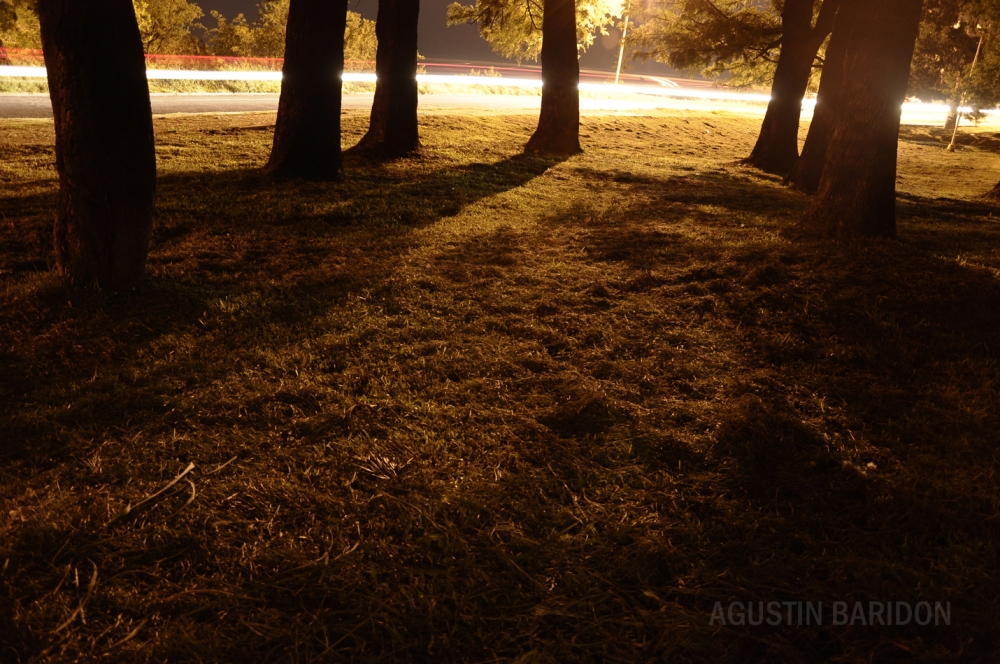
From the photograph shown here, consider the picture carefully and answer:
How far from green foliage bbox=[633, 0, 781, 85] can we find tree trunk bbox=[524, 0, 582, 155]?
4178mm

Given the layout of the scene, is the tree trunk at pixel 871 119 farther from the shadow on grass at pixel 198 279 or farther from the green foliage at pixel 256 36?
the green foliage at pixel 256 36

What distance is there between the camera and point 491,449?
10.7 feet

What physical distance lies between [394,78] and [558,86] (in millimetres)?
4696

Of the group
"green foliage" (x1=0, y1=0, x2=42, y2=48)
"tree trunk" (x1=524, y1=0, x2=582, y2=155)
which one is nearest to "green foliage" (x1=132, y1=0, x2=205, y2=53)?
"green foliage" (x1=0, y1=0, x2=42, y2=48)

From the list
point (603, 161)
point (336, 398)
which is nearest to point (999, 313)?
point (336, 398)

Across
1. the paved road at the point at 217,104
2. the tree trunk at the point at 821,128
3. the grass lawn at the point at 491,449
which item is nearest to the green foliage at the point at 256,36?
the paved road at the point at 217,104

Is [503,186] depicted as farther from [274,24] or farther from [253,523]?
[274,24]

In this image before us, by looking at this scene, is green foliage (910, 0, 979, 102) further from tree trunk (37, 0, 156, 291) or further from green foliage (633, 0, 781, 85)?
tree trunk (37, 0, 156, 291)

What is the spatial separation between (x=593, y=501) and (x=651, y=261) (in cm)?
408

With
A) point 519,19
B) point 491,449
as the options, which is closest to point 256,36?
point 519,19

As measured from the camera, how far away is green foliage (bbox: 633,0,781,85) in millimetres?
16744

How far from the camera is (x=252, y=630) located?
2.11 meters

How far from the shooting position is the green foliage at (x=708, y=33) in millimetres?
16744

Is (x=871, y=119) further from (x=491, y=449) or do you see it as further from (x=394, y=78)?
(x=394, y=78)
